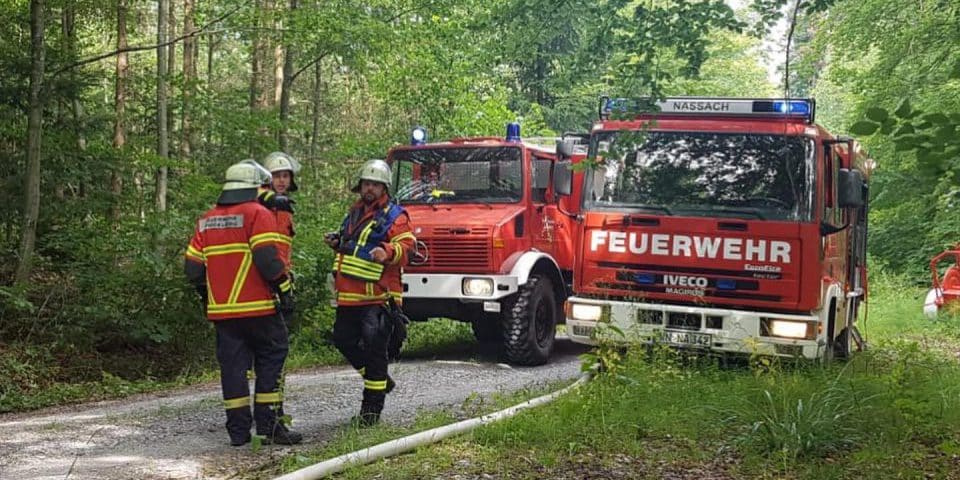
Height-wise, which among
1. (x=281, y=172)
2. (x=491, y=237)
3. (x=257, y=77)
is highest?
(x=257, y=77)

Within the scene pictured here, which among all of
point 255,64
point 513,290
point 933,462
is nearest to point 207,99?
point 255,64

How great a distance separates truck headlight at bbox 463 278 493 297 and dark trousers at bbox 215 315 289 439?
402 cm

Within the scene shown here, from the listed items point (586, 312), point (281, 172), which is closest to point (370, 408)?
point (281, 172)

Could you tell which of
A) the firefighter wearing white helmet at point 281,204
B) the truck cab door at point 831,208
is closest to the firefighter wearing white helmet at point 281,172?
the firefighter wearing white helmet at point 281,204

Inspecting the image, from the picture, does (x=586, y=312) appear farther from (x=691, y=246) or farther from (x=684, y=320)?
(x=691, y=246)

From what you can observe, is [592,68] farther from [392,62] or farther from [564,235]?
[392,62]

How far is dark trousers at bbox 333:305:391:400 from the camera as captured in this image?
5.80 meters

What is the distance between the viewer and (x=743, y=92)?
42656mm

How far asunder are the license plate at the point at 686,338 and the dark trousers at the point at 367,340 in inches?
115

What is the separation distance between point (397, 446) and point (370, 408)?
886 mm

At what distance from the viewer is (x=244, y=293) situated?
529 cm

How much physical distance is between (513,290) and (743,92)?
119 ft

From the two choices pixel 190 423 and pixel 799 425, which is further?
pixel 190 423

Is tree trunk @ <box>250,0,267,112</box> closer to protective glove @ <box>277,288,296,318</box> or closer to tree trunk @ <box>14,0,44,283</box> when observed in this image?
tree trunk @ <box>14,0,44,283</box>
